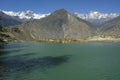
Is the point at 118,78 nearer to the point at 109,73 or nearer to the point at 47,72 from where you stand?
the point at 109,73

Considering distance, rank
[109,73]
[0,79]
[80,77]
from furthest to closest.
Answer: [109,73]
[80,77]
[0,79]

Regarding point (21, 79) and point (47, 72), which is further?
point (47, 72)

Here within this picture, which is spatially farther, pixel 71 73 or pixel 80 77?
pixel 71 73

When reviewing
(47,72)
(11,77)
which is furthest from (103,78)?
(11,77)

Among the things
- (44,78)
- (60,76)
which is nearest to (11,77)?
(44,78)

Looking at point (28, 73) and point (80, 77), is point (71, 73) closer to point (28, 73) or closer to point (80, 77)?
point (80, 77)

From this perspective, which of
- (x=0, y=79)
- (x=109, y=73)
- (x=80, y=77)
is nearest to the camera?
(x=0, y=79)

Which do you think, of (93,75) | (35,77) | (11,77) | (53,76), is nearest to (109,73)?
(93,75)
